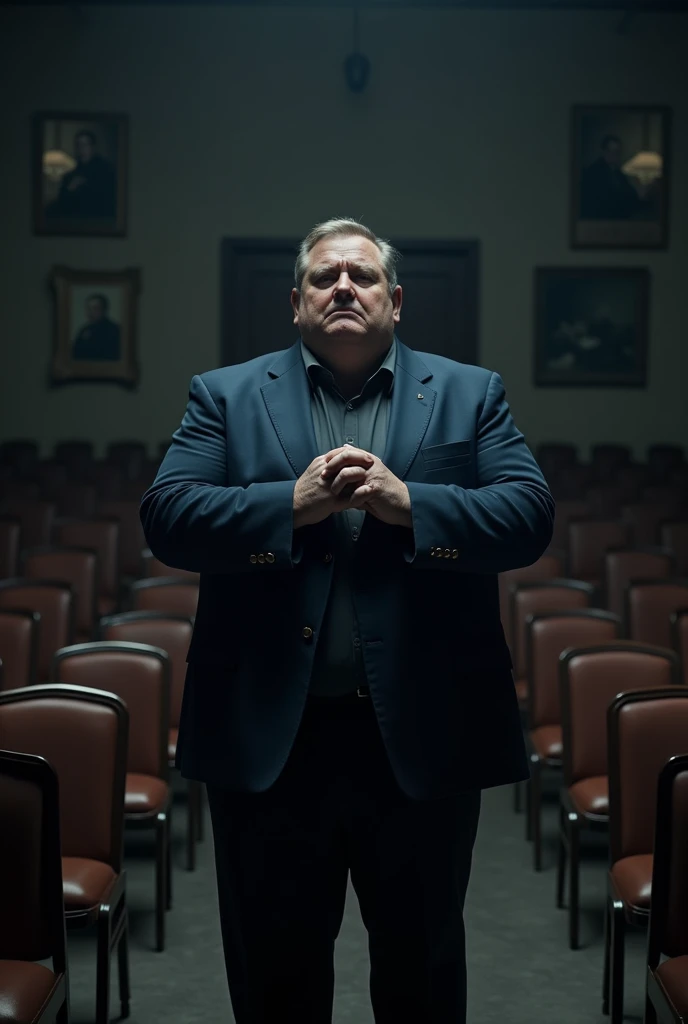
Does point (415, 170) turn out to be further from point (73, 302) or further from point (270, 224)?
point (73, 302)

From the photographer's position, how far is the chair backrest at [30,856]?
2328mm

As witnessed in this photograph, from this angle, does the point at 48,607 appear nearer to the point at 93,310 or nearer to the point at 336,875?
the point at 336,875

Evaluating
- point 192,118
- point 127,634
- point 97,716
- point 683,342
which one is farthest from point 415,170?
point 97,716

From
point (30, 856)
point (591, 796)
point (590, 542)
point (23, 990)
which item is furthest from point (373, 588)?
point (590, 542)

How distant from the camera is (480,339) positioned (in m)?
12.1

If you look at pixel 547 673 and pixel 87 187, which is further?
pixel 87 187

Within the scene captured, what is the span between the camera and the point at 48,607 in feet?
16.7

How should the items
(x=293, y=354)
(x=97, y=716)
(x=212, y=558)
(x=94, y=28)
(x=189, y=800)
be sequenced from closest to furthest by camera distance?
(x=212, y=558), (x=293, y=354), (x=97, y=716), (x=189, y=800), (x=94, y=28)

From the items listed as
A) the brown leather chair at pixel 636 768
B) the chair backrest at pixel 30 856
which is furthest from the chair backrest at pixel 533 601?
the chair backrest at pixel 30 856

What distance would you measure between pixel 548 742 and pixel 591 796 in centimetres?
64

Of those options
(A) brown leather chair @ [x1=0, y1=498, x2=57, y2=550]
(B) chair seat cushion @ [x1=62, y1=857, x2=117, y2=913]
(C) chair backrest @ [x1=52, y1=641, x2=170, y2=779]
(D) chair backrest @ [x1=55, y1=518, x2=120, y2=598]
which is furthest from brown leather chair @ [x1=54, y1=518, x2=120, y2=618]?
(B) chair seat cushion @ [x1=62, y1=857, x2=117, y2=913]

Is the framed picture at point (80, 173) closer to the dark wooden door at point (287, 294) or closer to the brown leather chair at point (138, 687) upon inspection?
the dark wooden door at point (287, 294)

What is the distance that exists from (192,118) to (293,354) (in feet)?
34.1

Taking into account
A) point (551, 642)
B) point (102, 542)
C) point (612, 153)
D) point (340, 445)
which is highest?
point (612, 153)
